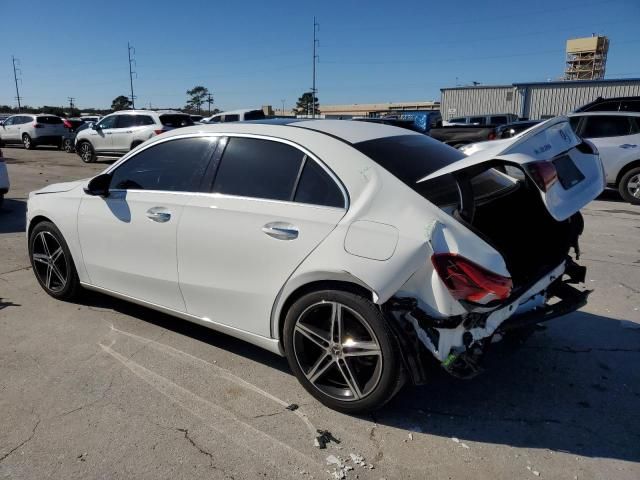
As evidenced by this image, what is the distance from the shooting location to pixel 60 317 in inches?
167

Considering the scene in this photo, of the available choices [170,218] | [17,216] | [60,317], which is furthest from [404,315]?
[17,216]

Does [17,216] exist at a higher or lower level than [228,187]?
lower

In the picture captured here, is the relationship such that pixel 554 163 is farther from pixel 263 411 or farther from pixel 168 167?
pixel 168 167

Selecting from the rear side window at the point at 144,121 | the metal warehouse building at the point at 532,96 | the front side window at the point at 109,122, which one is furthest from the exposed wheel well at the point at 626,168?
A: the metal warehouse building at the point at 532,96

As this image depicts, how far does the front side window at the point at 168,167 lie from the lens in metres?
3.52

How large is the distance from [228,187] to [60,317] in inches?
84.2

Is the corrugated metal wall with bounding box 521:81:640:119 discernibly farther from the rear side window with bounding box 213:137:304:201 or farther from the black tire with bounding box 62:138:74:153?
the rear side window with bounding box 213:137:304:201

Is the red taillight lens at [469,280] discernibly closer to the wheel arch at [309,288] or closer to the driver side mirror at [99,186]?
the wheel arch at [309,288]

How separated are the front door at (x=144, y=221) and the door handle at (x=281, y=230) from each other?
79 centimetres

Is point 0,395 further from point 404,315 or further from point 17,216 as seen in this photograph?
point 17,216

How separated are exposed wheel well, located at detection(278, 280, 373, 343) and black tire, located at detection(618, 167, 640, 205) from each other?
9436mm

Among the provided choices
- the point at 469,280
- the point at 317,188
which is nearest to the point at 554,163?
the point at 469,280

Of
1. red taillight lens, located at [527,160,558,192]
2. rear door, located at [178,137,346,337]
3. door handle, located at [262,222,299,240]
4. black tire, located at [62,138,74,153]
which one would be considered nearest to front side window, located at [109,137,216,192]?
rear door, located at [178,137,346,337]

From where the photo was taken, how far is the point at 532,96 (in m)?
38.2
